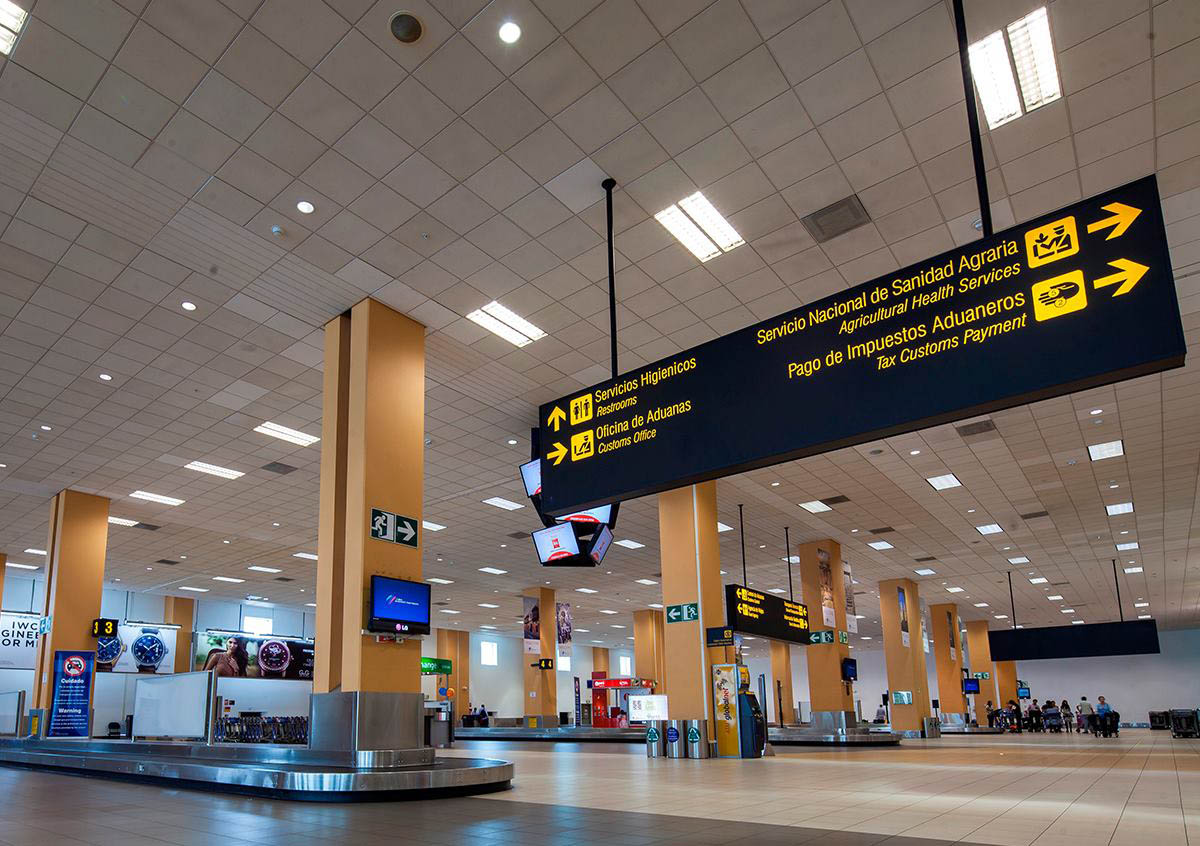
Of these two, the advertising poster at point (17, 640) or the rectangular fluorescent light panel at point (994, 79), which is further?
the advertising poster at point (17, 640)

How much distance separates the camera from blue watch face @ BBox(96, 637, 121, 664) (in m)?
16.0

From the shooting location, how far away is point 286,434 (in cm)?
1341

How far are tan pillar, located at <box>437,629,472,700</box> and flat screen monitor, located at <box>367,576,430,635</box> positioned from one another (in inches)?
1307

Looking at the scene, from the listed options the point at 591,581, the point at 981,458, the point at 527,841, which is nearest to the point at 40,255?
the point at 527,841

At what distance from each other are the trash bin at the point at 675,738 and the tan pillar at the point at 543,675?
14220 mm

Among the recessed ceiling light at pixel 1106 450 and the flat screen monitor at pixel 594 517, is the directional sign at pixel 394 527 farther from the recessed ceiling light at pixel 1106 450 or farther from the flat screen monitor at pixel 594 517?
the recessed ceiling light at pixel 1106 450

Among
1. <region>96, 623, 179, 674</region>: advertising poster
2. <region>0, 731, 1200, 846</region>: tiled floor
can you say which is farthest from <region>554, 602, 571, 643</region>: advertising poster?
<region>0, 731, 1200, 846</region>: tiled floor

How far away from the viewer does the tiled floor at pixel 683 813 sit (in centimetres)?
501

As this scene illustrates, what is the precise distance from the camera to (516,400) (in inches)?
484

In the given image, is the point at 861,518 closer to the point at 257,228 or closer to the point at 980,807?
the point at 980,807

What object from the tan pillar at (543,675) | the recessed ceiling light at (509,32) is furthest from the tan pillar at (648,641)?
the recessed ceiling light at (509,32)

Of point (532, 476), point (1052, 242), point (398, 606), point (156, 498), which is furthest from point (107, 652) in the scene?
point (1052, 242)

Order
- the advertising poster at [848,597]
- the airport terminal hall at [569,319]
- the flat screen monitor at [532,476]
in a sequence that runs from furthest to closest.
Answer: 1. the advertising poster at [848,597]
2. the flat screen monitor at [532,476]
3. the airport terminal hall at [569,319]

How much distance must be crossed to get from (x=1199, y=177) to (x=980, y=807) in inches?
240
